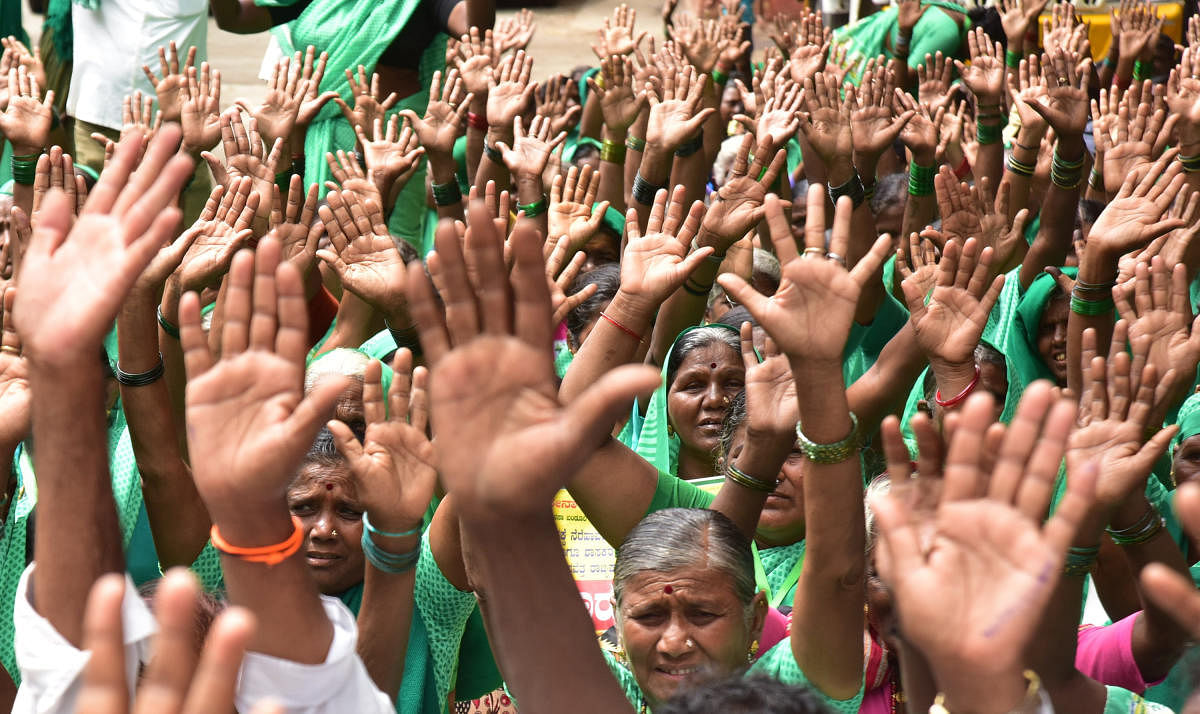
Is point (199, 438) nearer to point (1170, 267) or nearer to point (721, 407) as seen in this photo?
point (721, 407)

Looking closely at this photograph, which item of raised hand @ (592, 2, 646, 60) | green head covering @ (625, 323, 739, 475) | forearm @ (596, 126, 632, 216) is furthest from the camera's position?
raised hand @ (592, 2, 646, 60)

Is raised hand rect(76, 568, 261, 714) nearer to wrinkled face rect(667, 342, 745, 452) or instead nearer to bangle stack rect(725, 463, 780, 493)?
bangle stack rect(725, 463, 780, 493)

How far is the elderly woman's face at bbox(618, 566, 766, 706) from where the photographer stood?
216cm

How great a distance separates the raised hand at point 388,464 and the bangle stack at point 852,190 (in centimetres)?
213

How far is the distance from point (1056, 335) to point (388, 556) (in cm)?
230

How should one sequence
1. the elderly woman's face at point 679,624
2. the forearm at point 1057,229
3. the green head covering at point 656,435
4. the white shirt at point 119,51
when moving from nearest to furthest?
the elderly woman's face at point 679,624 → the green head covering at point 656,435 → the forearm at point 1057,229 → the white shirt at point 119,51

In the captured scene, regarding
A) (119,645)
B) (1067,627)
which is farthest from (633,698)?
(119,645)

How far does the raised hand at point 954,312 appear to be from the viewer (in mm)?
2525

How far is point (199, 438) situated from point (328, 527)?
112cm

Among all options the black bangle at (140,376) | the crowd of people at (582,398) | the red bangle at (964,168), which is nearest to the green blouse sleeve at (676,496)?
the crowd of people at (582,398)

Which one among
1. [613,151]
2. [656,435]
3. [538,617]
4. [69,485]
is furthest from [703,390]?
[69,485]

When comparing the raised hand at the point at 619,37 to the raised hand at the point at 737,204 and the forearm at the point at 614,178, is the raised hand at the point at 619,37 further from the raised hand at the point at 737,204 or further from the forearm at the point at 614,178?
the raised hand at the point at 737,204

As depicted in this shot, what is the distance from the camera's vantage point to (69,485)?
140 cm

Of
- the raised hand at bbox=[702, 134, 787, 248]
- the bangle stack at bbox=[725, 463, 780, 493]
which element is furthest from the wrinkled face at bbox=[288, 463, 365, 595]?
the raised hand at bbox=[702, 134, 787, 248]
